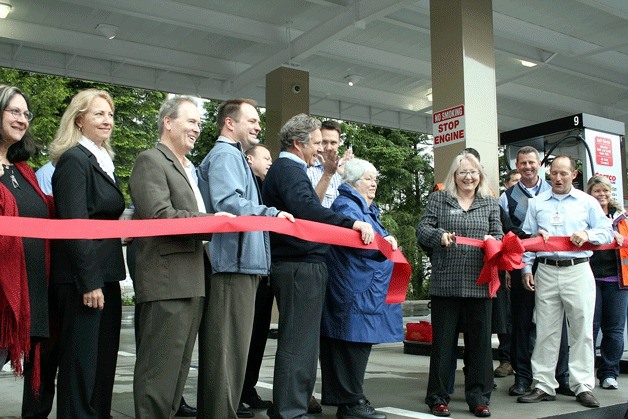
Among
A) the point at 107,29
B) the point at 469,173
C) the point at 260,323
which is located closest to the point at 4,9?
the point at 107,29

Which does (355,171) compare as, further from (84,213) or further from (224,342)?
(84,213)

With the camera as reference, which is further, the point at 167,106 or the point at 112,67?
the point at 112,67

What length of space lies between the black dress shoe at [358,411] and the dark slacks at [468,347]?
57 cm

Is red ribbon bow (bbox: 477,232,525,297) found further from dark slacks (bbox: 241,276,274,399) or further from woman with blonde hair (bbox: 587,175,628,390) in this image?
woman with blonde hair (bbox: 587,175,628,390)

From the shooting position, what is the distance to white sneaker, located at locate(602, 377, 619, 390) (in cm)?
563

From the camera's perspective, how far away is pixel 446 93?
9141 mm

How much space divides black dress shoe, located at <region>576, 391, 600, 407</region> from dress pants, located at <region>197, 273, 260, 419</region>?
9.24 ft

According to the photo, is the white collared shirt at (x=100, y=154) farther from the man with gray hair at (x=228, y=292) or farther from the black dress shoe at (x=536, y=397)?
the black dress shoe at (x=536, y=397)

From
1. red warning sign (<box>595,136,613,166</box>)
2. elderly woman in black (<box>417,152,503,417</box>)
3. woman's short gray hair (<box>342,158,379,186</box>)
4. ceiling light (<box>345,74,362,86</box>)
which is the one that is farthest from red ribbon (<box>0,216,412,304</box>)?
ceiling light (<box>345,74,362,86</box>)

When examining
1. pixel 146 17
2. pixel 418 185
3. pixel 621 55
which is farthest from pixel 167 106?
pixel 418 185

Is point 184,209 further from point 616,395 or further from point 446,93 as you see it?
point 446,93

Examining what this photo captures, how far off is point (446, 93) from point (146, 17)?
213 inches

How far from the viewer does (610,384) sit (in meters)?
5.63

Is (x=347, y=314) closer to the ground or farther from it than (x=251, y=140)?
closer to the ground
